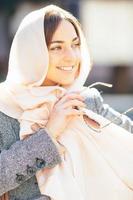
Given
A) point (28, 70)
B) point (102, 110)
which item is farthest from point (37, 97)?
point (102, 110)

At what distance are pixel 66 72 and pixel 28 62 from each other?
17 cm

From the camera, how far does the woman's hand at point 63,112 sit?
390 centimetres

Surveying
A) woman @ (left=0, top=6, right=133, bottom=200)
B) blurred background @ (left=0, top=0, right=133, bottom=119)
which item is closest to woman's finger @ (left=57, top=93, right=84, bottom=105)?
woman @ (left=0, top=6, right=133, bottom=200)

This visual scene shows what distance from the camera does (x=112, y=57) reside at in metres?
13.3

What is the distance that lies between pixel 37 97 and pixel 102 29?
29.0ft

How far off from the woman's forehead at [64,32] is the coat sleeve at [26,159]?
15.4 inches

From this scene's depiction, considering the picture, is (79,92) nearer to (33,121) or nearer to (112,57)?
(33,121)

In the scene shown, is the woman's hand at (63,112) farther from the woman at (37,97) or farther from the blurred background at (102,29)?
the blurred background at (102,29)

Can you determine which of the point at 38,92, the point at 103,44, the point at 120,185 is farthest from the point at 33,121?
the point at 103,44

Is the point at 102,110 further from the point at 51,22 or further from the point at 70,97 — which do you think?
the point at 51,22

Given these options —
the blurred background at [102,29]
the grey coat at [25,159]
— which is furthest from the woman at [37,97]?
the blurred background at [102,29]

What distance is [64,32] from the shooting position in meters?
3.97

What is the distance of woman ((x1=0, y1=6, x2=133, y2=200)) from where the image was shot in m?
3.91

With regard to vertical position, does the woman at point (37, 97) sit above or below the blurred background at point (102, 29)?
above
